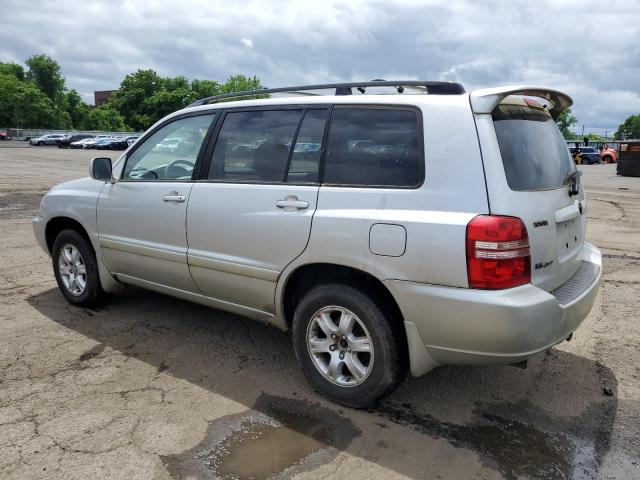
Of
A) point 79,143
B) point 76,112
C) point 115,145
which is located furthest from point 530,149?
point 76,112

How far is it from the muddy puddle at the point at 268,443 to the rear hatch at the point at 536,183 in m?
1.38

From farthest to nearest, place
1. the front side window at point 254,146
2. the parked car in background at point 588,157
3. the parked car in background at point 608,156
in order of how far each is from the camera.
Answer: the parked car in background at point 608,156, the parked car in background at point 588,157, the front side window at point 254,146

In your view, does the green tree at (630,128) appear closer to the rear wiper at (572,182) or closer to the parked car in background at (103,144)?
the parked car in background at (103,144)

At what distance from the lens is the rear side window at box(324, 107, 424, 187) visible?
2.96 meters

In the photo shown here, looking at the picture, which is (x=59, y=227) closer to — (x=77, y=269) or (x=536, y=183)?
(x=77, y=269)

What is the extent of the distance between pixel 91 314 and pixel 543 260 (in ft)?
12.5

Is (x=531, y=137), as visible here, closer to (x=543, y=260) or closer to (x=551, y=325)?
(x=543, y=260)

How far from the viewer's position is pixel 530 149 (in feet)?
10.1

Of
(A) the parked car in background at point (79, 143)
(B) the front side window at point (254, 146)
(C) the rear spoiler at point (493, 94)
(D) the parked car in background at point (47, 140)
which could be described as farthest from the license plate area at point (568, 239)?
(D) the parked car in background at point (47, 140)

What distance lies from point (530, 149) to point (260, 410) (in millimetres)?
2172

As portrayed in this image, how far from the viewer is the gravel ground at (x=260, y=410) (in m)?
2.72

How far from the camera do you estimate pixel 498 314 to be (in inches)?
104

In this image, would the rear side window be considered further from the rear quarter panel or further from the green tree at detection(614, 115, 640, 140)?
the green tree at detection(614, 115, 640, 140)

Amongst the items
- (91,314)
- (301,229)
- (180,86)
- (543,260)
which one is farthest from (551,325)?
(180,86)
